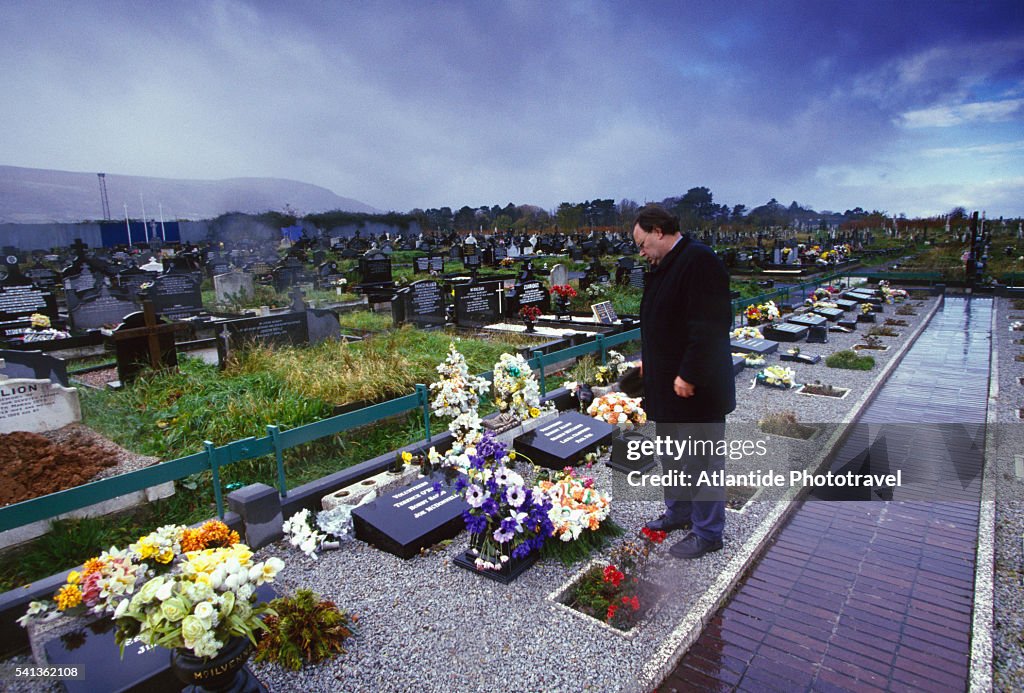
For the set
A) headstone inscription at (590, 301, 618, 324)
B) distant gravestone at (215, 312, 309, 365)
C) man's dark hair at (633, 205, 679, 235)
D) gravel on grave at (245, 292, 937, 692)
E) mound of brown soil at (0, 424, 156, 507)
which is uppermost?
man's dark hair at (633, 205, 679, 235)

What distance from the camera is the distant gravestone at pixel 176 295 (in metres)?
13.9

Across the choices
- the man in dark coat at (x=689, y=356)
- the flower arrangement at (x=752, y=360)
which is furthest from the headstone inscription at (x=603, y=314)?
the man in dark coat at (x=689, y=356)

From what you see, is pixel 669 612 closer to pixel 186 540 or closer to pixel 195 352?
pixel 186 540

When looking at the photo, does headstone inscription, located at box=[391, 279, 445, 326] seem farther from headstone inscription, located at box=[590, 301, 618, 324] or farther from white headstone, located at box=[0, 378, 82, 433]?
white headstone, located at box=[0, 378, 82, 433]

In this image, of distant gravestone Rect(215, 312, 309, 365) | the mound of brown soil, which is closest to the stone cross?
distant gravestone Rect(215, 312, 309, 365)

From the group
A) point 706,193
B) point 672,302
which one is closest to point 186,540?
point 672,302

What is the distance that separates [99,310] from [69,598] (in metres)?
12.4

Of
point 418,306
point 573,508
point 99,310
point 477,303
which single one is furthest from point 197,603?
point 99,310

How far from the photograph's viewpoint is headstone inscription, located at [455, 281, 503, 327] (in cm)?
1223

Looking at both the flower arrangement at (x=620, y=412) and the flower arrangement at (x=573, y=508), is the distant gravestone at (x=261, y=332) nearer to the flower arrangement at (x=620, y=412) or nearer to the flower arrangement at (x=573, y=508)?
the flower arrangement at (x=620, y=412)

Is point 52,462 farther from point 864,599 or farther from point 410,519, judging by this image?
point 864,599

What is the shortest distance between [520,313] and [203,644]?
10801mm

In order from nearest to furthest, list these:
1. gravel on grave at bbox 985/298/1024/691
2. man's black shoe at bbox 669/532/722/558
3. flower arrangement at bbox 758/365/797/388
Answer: gravel on grave at bbox 985/298/1024/691 → man's black shoe at bbox 669/532/722/558 → flower arrangement at bbox 758/365/797/388

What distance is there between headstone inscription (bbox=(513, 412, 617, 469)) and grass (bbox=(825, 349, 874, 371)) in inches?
215
